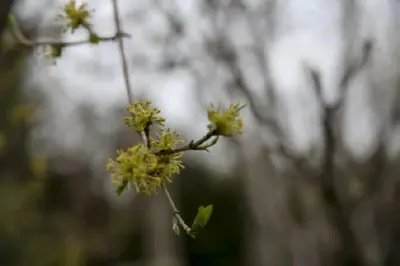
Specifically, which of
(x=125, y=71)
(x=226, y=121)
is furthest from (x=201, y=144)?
(x=125, y=71)

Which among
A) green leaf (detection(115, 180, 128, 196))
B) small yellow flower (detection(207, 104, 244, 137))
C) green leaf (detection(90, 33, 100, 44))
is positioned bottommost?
green leaf (detection(115, 180, 128, 196))

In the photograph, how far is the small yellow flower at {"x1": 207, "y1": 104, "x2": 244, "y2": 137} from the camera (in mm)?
763

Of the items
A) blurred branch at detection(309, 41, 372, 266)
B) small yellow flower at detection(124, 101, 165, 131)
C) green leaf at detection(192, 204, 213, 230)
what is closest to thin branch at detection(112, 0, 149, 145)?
small yellow flower at detection(124, 101, 165, 131)

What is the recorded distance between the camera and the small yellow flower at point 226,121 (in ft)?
2.50

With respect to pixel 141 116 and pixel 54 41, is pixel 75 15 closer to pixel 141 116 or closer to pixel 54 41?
pixel 54 41

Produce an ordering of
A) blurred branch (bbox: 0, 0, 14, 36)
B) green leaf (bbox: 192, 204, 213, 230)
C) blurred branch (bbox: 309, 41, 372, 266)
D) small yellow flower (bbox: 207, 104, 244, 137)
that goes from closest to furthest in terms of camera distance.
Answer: small yellow flower (bbox: 207, 104, 244, 137)
green leaf (bbox: 192, 204, 213, 230)
blurred branch (bbox: 0, 0, 14, 36)
blurred branch (bbox: 309, 41, 372, 266)

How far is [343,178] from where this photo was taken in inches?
120

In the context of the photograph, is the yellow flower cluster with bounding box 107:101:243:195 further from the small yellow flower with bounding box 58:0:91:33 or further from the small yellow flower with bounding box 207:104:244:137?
the small yellow flower with bounding box 58:0:91:33

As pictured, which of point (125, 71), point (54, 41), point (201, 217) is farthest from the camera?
point (54, 41)

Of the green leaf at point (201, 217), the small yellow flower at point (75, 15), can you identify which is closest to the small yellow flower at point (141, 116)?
the green leaf at point (201, 217)

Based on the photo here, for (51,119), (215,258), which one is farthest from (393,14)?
(215,258)

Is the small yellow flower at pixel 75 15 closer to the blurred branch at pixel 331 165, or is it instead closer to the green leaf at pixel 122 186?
the green leaf at pixel 122 186

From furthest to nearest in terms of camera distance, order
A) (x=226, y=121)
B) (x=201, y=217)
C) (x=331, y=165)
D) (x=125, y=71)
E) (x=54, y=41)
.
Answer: (x=331, y=165)
(x=54, y=41)
(x=125, y=71)
(x=201, y=217)
(x=226, y=121)

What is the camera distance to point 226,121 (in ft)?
2.51
